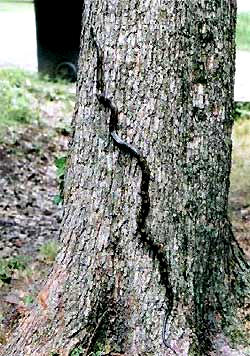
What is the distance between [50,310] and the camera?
309 centimetres

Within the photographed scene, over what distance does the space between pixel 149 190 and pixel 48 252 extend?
2.26m

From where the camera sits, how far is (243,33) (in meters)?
13.4

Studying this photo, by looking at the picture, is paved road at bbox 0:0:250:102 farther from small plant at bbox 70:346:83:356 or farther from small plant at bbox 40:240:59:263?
small plant at bbox 70:346:83:356

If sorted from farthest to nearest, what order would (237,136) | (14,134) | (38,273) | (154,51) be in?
(237,136) < (14,134) < (38,273) < (154,51)

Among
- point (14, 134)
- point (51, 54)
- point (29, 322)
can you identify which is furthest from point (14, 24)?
point (29, 322)

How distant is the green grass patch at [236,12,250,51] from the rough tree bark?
9509mm

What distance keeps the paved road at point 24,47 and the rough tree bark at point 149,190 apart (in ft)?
22.1

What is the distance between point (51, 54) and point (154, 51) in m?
7.44

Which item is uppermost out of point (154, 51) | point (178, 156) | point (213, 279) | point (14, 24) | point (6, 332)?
point (14, 24)

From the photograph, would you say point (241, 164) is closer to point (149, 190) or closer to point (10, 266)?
point (10, 266)

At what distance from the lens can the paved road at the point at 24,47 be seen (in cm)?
1079

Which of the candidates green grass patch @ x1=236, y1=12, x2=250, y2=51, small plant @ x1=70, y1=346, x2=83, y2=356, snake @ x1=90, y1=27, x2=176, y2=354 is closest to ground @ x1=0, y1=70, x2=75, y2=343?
small plant @ x1=70, y1=346, x2=83, y2=356

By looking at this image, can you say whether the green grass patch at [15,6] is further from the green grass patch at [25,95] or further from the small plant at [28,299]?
the small plant at [28,299]

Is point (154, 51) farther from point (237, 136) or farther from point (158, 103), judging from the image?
point (237, 136)
